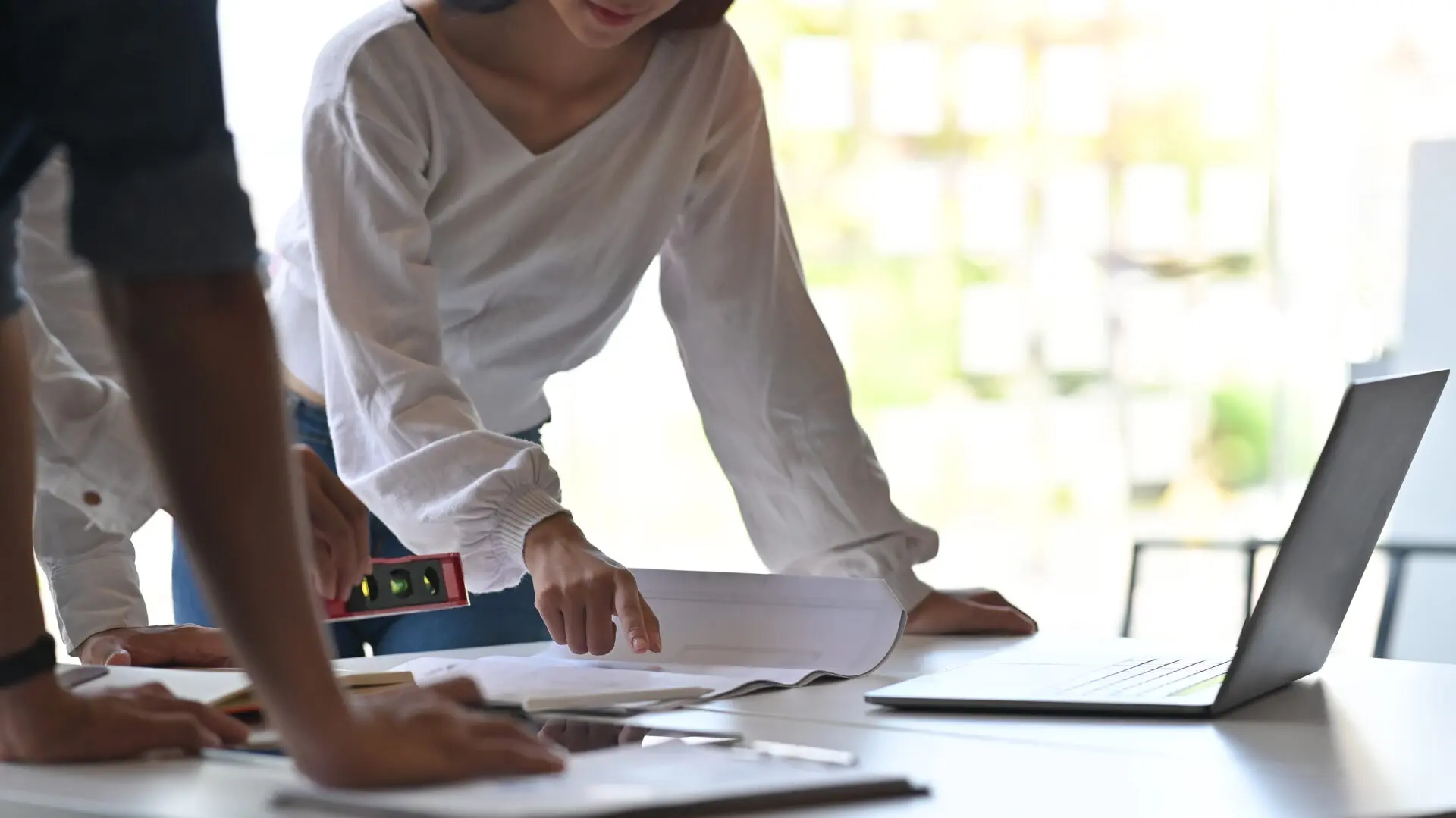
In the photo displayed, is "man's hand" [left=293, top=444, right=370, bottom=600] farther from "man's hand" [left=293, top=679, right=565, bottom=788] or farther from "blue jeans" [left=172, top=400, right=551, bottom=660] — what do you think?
"blue jeans" [left=172, top=400, right=551, bottom=660]

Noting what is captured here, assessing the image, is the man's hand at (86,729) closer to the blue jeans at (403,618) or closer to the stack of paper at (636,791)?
the stack of paper at (636,791)

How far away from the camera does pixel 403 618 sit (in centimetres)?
150

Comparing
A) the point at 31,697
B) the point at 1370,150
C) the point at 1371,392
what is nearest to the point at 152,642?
the point at 31,697

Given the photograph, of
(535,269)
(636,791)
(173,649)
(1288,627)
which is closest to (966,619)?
(1288,627)

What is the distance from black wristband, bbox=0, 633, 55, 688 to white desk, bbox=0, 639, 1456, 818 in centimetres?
5

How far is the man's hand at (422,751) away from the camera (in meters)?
0.63

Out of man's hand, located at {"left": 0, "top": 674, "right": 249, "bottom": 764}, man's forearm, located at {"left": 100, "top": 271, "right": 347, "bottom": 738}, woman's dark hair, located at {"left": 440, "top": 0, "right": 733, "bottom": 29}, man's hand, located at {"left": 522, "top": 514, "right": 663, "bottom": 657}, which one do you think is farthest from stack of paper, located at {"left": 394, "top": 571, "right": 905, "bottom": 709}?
woman's dark hair, located at {"left": 440, "top": 0, "right": 733, "bottom": 29}

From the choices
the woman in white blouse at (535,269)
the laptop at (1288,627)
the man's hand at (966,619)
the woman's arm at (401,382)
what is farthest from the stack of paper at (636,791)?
the man's hand at (966,619)

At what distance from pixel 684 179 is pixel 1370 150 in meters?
3.16

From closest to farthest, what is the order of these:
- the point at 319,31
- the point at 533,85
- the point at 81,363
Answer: the point at 81,363
the point at 533,85
the point at 319,31

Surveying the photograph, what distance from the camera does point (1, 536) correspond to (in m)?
0.82

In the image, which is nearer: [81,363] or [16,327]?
[16,327]

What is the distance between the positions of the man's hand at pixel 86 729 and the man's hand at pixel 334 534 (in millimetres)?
204

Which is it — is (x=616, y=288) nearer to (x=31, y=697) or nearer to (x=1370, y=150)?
(x=31, y=697)
